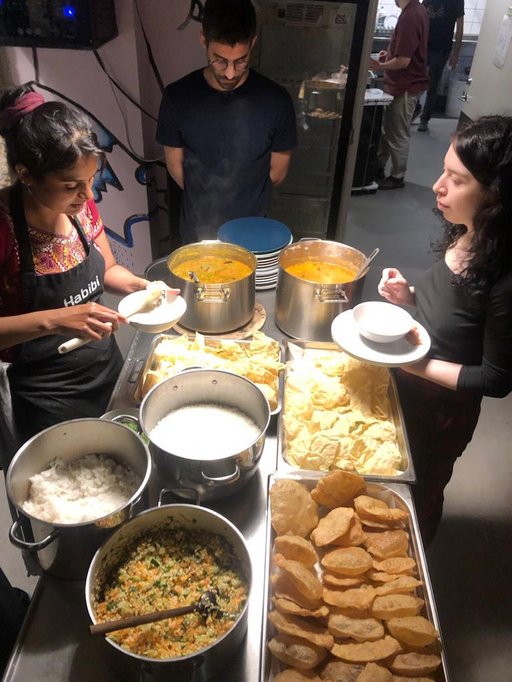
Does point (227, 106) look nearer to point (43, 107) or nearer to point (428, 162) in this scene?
point (43, 107)

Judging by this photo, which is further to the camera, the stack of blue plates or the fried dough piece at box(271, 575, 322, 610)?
the stack of blue plates

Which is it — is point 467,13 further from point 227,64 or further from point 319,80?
point 227,64

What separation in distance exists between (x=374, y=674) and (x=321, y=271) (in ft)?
→ 4.91

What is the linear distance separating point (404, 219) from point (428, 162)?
6.29 ft

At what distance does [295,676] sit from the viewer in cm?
102

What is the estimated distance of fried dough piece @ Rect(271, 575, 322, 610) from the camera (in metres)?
1.12

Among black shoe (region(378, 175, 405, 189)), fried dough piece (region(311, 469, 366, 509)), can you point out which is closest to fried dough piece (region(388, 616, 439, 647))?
fried dough piece (region(311, 469, 366, 509))

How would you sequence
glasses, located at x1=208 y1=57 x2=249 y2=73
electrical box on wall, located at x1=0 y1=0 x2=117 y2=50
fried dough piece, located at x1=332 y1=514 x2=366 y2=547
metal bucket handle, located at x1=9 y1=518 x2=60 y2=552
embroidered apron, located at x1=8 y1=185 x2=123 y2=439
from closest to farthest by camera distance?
metal bucket handle, located at x1=9 y1=518 x2=60 y2=552 → fried dough piece, located at x1=332 y1=514 x2=366 y2=547 → embroidered apron, located at x1=8 y1=185 x2=123 y2=439 → glasses, located at x1=208 y1=57 x2=249 y2=73 → electrical box on wall, located at x1=0 y1=0 x2=117 y2=50

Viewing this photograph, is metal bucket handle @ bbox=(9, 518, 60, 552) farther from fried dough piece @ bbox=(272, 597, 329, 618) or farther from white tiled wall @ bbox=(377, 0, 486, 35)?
white tiled wall @ bbox=(377, 0, 486, 35)

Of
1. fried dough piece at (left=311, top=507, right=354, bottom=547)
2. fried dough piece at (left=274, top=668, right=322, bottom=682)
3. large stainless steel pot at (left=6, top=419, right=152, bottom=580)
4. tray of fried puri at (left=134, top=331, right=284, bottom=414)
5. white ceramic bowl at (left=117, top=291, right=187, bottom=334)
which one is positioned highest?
white ceramic bowl at (left=117, top=291, right=187, bottom=334)

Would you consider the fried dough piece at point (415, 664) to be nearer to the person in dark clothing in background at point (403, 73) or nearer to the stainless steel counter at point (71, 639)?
the stainless steel counter at point (71, 639)

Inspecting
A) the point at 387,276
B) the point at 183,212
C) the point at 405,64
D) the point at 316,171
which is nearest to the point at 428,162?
the point at 405,64

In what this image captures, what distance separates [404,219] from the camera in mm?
5777

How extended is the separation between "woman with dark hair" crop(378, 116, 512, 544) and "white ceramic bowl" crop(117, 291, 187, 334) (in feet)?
2.54
